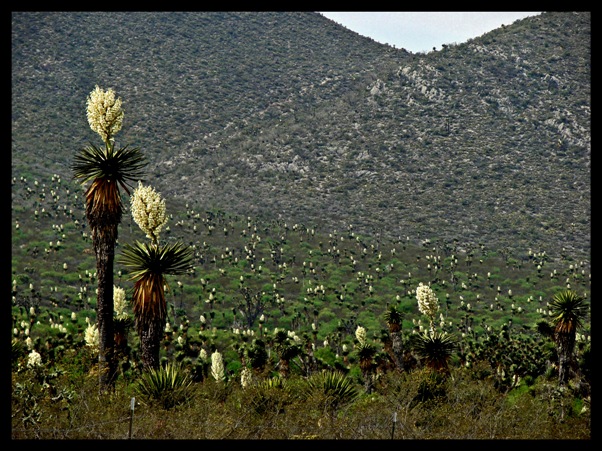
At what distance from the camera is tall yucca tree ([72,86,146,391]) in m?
23.8

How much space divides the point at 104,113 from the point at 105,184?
2.25 m

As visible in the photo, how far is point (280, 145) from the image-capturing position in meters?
138

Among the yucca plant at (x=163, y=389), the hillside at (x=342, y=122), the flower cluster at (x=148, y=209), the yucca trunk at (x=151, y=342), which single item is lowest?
the yucca plant at (x=163, y=389)

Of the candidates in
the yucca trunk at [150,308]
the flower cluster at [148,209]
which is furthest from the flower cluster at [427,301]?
the flower cluster at [148,209]

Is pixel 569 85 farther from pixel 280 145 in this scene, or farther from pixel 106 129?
pixel 106 129

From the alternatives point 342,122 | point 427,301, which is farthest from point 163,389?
point 342,122

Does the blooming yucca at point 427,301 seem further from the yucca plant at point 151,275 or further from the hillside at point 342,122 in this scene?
the hillside at point 342,122

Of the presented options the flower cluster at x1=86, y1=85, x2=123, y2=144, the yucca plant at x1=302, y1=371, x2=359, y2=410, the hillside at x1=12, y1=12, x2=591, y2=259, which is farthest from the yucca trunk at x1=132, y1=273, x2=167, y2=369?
the hillside at x1=12, y1=12, x2=591, y2=259

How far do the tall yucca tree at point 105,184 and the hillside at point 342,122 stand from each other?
291 feet

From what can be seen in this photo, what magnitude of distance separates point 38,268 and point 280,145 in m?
58.0

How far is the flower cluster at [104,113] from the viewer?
23625 millimetres
